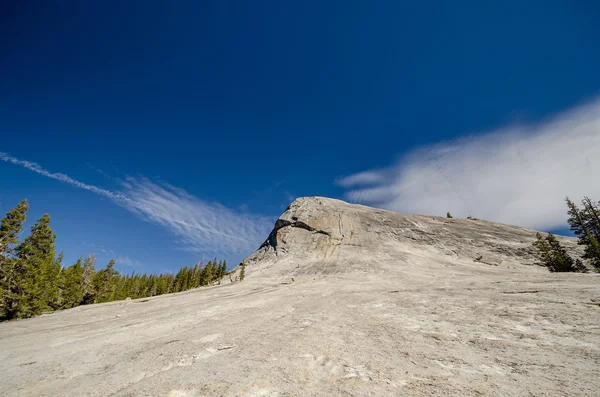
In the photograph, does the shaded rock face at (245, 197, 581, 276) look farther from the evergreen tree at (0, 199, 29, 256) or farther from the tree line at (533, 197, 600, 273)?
the evergreen tree at (0, 199, 29, 256)

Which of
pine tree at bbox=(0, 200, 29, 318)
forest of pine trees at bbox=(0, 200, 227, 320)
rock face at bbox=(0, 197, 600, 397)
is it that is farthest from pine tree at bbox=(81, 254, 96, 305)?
rock face at bbox=(0, 197, 600, 397)

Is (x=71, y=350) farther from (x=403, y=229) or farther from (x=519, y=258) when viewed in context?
(x=519, y=258)

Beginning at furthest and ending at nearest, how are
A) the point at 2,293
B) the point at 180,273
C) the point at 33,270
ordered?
the point at 180,273, the point at 33,270, the point at 2,293

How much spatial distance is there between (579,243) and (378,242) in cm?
3103

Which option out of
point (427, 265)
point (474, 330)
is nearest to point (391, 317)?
point (474, 330)

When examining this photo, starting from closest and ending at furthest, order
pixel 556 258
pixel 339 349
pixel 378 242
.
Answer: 1. pixel 339 349
2. pixel 556 258
3. pixel 378 242

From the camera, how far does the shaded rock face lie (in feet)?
128

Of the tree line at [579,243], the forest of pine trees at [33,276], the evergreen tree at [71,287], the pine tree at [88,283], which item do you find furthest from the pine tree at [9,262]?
the tree line at [579,243]

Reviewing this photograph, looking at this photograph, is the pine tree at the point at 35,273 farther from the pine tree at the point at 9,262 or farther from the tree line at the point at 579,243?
the tree line at the point at 579,243

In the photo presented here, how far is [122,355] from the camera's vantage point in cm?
914

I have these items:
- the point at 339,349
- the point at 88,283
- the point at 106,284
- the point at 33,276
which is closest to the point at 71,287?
the point at 88,283

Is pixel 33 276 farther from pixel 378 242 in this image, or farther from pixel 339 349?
pixel 378 242

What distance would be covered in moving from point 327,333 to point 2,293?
130 ft

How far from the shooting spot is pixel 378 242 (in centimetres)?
4641
